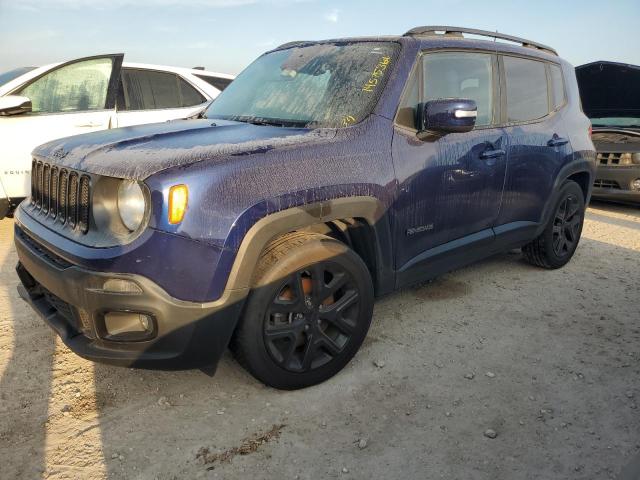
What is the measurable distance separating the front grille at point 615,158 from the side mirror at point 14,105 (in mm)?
7357

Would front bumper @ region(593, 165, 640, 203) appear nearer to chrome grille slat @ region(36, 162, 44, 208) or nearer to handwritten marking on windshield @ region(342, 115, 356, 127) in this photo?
handwritten marking on windshield @ region(342, 115, 356, 127)

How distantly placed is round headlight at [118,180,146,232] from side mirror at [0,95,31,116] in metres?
3.56

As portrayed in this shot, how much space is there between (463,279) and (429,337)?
1.21m

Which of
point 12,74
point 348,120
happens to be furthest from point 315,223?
point 12,74

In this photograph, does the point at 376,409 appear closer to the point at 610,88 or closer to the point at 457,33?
the point at 457,33

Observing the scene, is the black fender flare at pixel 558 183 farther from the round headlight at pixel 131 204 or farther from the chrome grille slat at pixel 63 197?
the chrome grille slat at pixel 63 197

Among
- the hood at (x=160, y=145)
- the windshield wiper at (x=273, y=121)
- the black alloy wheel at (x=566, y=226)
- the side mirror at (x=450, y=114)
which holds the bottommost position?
the black alloy wheel at (x=566, y=226)

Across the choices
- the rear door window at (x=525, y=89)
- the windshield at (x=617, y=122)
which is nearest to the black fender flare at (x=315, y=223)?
the rear door window at (x=525, y=89)

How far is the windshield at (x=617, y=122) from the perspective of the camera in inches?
315

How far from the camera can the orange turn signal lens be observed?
209 centimetres

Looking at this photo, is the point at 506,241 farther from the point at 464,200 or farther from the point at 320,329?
the point at 320,329

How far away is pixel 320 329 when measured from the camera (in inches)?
104

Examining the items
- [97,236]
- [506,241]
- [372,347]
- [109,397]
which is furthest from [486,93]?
[109,397]

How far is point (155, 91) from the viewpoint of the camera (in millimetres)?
5918
